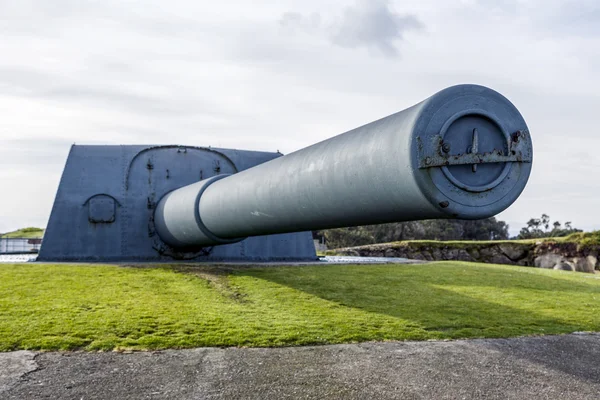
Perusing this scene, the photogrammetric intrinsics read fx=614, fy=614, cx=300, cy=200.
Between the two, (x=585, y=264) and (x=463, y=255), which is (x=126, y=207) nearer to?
(x=585, y=264)

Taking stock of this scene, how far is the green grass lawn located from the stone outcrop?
31.7ft

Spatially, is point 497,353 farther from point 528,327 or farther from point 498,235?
point 498,235

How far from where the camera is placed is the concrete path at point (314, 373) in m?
3.24

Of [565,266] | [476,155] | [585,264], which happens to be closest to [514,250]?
A: [565,266]

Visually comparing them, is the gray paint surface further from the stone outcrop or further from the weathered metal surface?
the stone outcrop

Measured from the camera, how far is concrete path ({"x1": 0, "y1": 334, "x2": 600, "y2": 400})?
3236 millimetres

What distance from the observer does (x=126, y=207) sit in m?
8.46

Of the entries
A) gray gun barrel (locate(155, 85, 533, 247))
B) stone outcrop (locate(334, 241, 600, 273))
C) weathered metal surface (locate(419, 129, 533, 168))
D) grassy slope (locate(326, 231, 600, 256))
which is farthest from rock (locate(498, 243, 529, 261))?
weathered metal surface (locate(419, 129, 533, 168))

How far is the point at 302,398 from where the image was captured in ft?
10.4

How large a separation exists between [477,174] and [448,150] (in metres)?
0.24

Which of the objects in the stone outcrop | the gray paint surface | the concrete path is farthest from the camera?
the stone outcrop

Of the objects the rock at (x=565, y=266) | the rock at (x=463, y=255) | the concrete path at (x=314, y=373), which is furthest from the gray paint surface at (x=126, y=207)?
the rock at (x=463, y=255)

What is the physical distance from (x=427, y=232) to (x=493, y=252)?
11774mm

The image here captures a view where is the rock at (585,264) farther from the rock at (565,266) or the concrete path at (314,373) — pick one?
the concrete path at (314,373)
